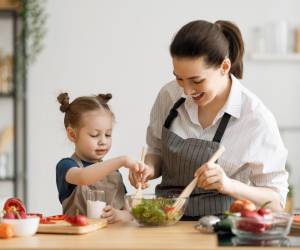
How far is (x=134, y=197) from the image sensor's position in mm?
2389

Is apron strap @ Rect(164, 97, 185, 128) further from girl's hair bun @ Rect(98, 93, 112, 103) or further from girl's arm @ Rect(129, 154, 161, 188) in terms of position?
girl's hair bun @ Rect(98, 93, 112, 103)

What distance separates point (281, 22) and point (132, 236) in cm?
382

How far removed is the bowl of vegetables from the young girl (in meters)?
0.18

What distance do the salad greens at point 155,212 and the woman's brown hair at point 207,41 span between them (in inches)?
19.6

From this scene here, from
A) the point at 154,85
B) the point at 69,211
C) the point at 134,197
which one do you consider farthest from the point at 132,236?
the point at 154,85

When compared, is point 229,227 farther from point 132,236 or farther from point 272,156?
point 272,156

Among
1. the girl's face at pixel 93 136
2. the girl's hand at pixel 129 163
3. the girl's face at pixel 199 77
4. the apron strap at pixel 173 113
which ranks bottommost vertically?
the girl's hand at pixel 129 163

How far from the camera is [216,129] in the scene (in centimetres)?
268

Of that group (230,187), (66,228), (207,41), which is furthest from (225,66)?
(66,228)

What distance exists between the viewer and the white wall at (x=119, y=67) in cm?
572

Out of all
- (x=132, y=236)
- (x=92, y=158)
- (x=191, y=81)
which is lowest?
(x=132, y=236)

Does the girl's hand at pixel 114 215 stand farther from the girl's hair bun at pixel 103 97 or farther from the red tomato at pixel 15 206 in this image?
the girl's hair bun at pixel 103 97

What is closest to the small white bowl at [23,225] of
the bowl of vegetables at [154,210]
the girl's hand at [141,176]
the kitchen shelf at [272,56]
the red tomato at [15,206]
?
the red tomato at [15,206]

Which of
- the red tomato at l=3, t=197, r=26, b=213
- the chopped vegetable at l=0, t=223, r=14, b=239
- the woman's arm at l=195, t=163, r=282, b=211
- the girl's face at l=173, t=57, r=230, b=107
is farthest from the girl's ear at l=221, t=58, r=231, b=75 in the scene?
Answer: the chopped vegetable at l=0, t=223, r=14, b=239
